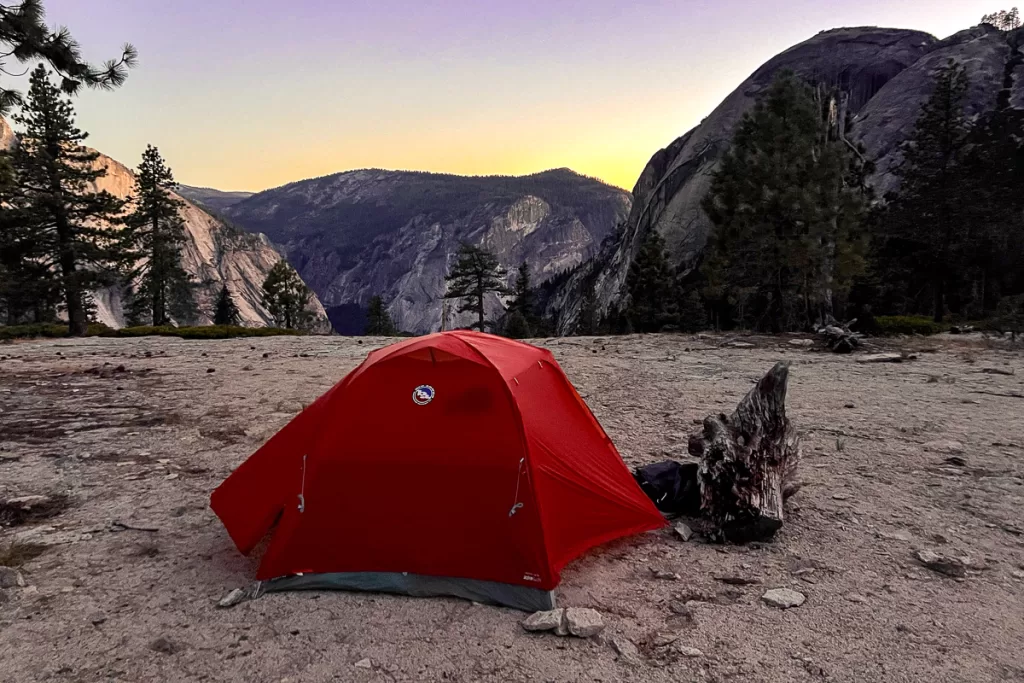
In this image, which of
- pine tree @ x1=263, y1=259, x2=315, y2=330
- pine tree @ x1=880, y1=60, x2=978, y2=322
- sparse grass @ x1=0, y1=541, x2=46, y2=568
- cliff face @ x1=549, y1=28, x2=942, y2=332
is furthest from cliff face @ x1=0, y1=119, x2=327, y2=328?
sparse grass @ x1=0, y1=541, x2=46, y2=568

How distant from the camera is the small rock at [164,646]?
3.24 metres

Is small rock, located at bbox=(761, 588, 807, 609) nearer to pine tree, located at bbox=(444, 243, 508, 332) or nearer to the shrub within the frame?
the shrub

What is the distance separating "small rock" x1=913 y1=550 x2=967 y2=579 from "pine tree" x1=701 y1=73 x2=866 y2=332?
1855 centimetres

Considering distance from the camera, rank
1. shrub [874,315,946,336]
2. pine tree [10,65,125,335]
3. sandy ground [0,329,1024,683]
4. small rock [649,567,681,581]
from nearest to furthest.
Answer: sandy ground [0,329,1024,683]
small rock [649,567,681,581]
shrub [874,315,946,336]
pine tree [10,65,125,335]

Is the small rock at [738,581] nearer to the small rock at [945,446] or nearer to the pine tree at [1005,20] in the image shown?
the small rock at [945,446]

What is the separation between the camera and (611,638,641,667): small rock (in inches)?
124

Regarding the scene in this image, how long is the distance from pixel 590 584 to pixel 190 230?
16555 cm

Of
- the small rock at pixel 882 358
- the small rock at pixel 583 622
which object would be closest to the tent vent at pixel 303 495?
the small rock at pixel 583 622

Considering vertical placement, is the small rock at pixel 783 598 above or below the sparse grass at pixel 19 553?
below

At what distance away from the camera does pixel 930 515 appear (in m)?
4.99

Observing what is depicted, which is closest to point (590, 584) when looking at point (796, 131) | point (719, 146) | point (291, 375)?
point (291, 375)

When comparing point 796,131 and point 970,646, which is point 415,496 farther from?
point 796,131

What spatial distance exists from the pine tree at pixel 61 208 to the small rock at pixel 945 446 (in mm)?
35689

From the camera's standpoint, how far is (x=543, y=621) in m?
3.49
